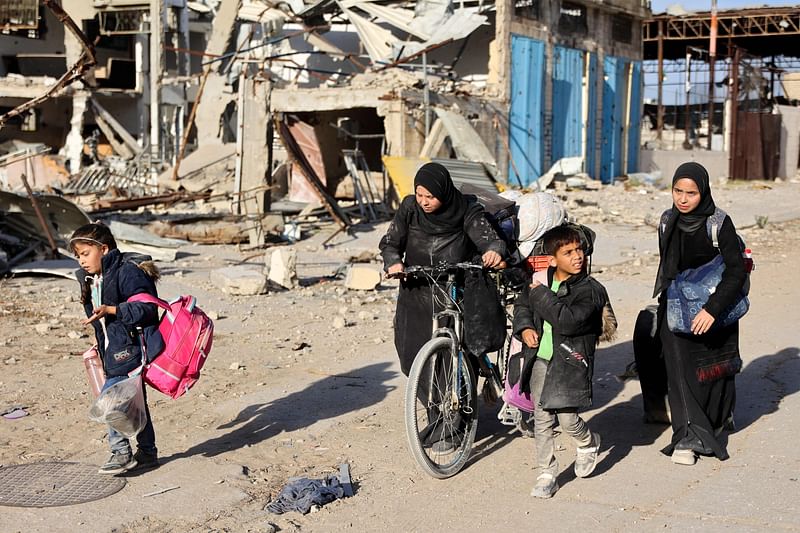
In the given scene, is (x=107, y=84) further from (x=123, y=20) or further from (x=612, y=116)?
(x=612, y=116)

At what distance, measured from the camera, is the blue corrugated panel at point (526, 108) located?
2398 centimetres

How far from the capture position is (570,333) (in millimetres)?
4531

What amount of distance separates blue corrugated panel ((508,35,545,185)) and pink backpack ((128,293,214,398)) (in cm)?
1963

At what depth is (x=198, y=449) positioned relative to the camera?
5.37 m

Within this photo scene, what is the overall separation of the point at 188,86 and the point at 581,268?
92.3 feet

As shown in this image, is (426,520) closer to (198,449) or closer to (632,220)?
(198,449)

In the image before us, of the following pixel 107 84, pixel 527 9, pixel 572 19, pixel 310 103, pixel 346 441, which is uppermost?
pixel 572 19

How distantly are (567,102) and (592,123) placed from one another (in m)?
1.58

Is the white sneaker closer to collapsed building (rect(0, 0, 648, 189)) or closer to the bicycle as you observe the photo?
the bicycle

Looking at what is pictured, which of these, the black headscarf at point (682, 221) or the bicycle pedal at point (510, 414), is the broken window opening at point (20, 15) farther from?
the black headscarf at point (682, 221)

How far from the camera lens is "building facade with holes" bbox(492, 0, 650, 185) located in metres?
24.0

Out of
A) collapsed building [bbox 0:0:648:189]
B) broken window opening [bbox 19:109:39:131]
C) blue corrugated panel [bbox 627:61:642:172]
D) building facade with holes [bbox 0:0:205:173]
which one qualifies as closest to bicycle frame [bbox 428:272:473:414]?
collapsed building [bbox 0:0:648:189]

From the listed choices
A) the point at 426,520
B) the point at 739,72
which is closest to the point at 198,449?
the point at 426,520

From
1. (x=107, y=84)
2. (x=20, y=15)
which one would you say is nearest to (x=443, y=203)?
(x=20, y=15)
